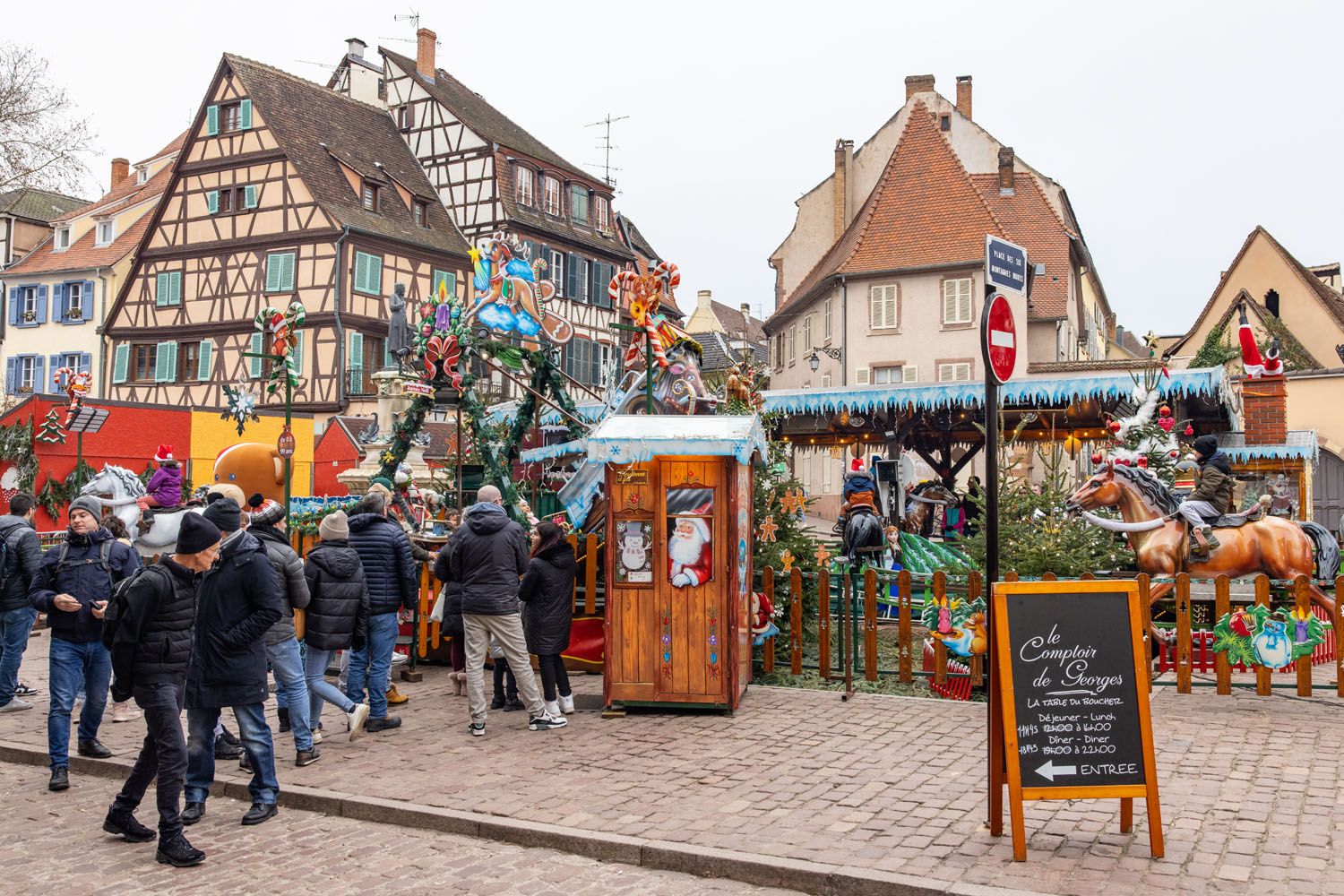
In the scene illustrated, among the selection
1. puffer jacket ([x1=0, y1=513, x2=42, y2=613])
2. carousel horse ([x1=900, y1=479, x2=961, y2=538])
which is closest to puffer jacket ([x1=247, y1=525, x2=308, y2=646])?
puffer jacket ([x1=0, y1=513, x2=42, y2=613])

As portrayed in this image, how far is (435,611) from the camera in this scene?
36.5 ft

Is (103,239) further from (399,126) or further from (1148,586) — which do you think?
(1148,586)

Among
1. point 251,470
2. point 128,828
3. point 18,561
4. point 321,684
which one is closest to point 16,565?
point 18,561

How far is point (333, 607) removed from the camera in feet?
27.0

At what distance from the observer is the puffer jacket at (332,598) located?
8.23 m

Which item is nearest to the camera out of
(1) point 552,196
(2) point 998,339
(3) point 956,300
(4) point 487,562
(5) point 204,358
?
(2) point 998,339

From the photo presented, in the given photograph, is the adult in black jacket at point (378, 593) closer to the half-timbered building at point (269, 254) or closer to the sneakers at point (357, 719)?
the sneakers at point (357, 719)

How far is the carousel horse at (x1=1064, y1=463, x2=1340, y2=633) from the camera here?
11.3 m

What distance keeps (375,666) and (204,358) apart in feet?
101

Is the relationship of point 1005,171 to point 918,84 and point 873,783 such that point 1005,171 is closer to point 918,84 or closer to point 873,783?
point 918,84

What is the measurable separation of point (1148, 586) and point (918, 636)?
10.5ft

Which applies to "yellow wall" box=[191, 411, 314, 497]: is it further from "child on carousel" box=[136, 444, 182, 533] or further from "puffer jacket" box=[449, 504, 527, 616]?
"puffer jacket" box=[449, 504, 527, 616]

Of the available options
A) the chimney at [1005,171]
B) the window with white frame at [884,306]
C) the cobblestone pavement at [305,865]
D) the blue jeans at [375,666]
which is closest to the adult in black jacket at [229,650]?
the cobblestone pavement at [305,865]

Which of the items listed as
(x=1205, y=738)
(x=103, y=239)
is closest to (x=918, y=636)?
(x=1205, y=738)
